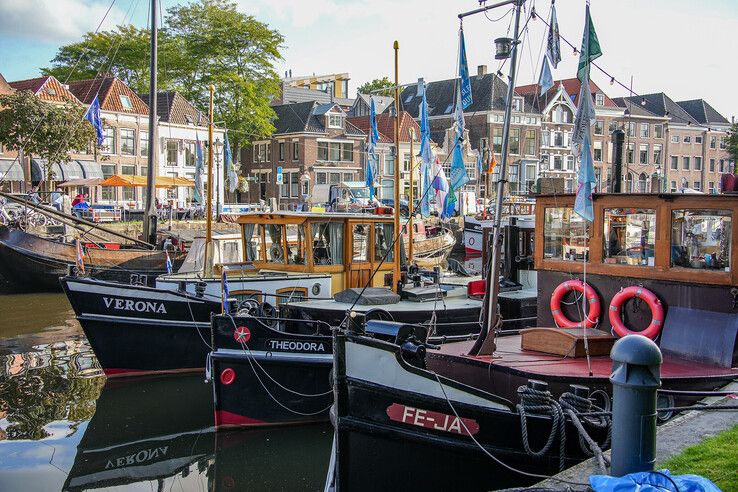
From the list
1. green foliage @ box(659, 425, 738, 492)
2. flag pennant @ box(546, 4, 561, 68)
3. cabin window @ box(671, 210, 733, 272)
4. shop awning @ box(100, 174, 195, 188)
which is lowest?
green foliage @ box(659, 425, 738, 492)

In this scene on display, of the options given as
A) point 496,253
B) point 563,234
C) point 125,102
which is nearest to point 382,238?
point 563,234

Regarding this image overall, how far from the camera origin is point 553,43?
9.77 metres

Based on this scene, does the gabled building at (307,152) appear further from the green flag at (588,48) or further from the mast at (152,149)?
the green flag at (588,48)

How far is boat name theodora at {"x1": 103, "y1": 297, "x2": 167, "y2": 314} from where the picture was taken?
1515 cm

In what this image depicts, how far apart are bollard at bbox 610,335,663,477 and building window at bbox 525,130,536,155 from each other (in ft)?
196

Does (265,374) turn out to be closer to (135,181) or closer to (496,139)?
(135,181)

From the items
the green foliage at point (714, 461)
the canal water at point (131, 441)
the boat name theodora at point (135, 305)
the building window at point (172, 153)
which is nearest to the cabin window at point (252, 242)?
the boat name theodora at point (135, 305)

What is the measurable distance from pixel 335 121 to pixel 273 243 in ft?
135

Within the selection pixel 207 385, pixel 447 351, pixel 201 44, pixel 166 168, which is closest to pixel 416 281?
pixel 207 385

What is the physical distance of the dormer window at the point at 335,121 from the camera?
183 feet

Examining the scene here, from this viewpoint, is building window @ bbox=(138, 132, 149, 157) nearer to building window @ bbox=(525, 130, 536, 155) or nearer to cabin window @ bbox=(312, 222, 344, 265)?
building window @ bbox=(525, 130, 536, 155)

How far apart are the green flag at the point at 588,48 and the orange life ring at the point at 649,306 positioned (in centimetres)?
261

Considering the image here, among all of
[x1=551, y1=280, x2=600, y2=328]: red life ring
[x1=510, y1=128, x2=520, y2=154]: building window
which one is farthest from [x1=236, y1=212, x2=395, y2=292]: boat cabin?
[x1=510, y1=128, x2=520, y2=154]: building window

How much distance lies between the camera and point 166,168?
49969 millimetres
